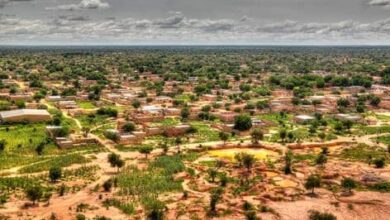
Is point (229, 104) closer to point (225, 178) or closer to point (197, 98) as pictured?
point (197, 98)

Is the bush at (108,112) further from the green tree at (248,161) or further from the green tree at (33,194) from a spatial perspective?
the green tree at (33,194)

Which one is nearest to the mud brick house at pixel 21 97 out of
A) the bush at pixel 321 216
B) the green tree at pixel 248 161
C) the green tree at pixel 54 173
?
the green tree at pixel 54 173

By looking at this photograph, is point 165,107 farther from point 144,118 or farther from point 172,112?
point 144,118

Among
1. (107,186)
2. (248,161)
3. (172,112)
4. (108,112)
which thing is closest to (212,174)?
(248,161)

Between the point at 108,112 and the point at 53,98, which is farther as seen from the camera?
the point at 53,98

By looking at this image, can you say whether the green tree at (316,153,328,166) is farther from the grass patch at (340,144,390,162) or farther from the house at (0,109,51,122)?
the house at (0,109,51,122)

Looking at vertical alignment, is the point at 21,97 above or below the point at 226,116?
above

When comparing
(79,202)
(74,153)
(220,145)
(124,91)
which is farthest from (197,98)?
(79,202)
